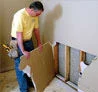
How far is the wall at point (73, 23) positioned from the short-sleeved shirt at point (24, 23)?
44 centimetres

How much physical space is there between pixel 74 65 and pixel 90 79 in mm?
530

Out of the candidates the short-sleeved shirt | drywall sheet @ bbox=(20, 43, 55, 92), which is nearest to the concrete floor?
drywall sheet @ bbox=(20, 43, 55, 92)

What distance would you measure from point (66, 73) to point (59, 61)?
0.30m

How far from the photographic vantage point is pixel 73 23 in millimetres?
2756

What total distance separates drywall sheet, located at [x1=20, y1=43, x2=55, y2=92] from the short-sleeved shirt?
0.30 metres

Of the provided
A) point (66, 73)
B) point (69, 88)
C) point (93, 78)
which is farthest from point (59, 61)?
point (93, 78)

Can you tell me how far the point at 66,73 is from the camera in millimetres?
3156

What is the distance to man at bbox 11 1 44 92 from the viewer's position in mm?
2629

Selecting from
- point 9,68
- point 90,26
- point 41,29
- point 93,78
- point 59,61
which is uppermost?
point 90,26

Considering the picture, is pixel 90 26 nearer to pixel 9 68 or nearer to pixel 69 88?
pixel 69 88

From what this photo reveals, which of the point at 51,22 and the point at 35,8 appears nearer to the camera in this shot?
the point at 35,8

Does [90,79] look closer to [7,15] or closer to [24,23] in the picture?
[24,23]

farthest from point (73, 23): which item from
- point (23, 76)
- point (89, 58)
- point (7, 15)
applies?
point (7, 15)

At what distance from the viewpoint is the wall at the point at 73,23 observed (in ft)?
8.05
